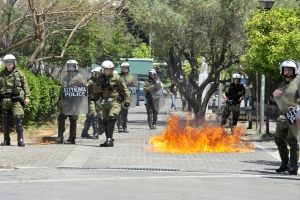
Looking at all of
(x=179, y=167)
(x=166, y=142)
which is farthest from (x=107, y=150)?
(x=179, y=167)

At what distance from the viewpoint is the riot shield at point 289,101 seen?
38.4ft

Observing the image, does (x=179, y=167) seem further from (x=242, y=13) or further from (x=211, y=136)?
(x=242, y=13)

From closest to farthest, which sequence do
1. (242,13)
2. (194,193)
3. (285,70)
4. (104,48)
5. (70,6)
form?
(194,193), (285,70), (70,6), (242,13), (104,48)

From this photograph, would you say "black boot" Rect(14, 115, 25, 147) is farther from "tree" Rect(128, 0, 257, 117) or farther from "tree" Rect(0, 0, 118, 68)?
"tree" Rect(128, 0, 257, 117)

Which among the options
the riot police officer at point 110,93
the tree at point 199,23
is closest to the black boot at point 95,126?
the riot police officer at point 110,93

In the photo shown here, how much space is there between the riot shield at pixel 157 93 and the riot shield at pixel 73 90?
7018 millimetres

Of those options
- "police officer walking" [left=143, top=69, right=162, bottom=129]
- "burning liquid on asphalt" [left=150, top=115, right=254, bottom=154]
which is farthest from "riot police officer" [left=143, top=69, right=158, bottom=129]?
"burning liquid on asphalt" [left=150, top=115, right=254, bottom=154]

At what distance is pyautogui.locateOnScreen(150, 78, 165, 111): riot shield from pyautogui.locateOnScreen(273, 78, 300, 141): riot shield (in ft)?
40.5

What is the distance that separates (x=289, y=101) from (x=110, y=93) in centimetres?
575

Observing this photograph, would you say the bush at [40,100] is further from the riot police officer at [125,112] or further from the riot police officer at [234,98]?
the riot police officer at [234,98]

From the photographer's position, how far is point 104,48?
44.8 metres

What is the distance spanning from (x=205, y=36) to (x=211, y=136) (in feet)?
48.9

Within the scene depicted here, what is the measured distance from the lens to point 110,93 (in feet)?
55.3

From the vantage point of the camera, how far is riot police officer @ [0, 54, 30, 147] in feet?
52.6
